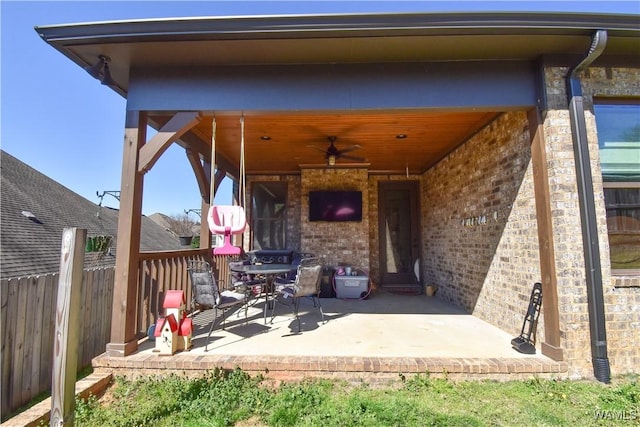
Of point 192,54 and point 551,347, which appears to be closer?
point 551,347

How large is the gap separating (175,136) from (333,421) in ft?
9.59

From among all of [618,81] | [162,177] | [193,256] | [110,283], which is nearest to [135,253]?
[110,283]

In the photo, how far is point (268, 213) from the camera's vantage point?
7258 mm

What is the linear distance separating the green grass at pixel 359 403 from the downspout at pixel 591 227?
29 centimetres

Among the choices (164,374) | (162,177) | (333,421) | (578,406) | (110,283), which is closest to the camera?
(333,421)

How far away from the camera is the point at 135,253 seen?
3033 millimetres

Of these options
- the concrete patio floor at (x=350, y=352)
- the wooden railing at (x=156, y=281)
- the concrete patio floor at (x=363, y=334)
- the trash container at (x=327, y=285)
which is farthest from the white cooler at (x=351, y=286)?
the wooden railing at (x=156, y=281)

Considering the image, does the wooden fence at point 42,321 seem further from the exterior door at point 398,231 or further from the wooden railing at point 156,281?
the exterior door at point 398,231

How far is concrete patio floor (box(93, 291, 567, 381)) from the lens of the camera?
267 centimetres

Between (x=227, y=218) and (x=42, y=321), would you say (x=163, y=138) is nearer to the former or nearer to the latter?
(x=227, y=218)

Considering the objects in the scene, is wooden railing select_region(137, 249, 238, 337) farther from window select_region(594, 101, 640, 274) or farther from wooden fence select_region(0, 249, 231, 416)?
window select_region(594, 101, 640, 274)

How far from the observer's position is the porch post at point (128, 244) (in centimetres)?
289

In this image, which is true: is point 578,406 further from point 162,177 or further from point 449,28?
point 162,177

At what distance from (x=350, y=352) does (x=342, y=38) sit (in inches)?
116
